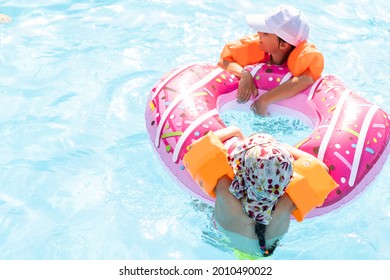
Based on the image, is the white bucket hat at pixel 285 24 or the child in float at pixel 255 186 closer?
the child in float at pixel 255 186

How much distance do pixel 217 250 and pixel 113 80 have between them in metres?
1.96

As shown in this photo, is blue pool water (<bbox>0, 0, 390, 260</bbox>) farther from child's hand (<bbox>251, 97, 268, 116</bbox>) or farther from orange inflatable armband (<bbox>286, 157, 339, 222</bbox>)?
orange inflatable armband (<bbox>286, 157, 339, 222</bbox>)

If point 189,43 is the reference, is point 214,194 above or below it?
above

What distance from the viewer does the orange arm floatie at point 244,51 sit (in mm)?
4301

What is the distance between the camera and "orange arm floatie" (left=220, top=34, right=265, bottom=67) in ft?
14.1

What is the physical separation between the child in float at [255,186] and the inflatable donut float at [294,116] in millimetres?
217

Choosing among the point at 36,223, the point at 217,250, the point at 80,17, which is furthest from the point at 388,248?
the point at 80,17

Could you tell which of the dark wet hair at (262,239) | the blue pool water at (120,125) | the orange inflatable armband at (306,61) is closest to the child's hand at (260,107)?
the blue pool water at (120,125)

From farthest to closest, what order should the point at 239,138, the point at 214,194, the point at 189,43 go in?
the point at 189,43 < the point at 239,138 < the point at 214,194

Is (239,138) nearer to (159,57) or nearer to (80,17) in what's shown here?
(159,57)

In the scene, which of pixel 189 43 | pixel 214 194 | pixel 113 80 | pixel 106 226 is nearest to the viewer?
pixel 214 194

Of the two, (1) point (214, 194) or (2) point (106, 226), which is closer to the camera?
(1) point (214, 194)

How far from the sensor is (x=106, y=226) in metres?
3.81

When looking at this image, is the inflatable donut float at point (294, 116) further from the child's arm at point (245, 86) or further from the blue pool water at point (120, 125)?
the blue pool water at point (120, 125)
